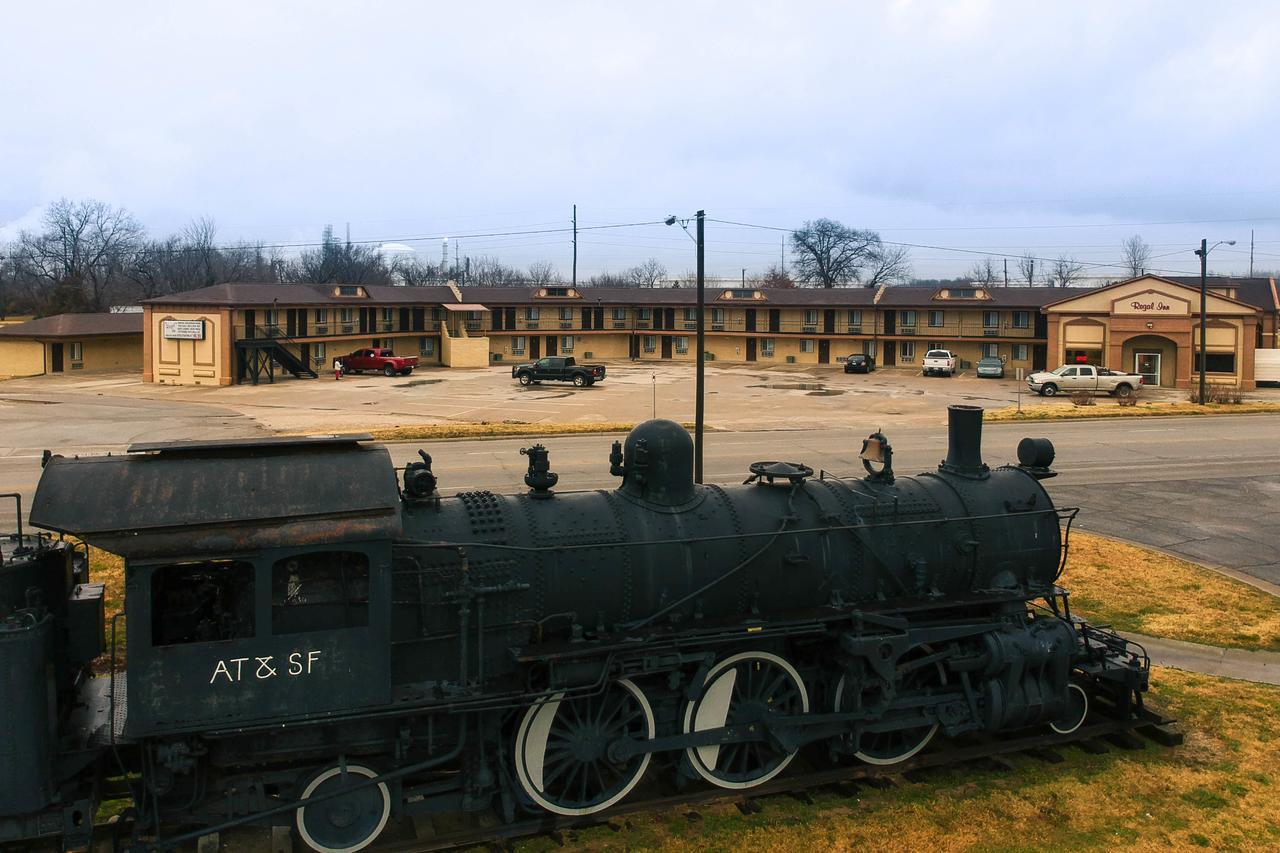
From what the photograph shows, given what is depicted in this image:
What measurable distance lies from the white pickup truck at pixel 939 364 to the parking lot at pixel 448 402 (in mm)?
651

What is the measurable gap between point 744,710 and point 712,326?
2670 inches

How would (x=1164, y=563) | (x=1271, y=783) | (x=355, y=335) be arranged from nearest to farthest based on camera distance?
(x=1271, y=783) < (x=1164, y=563) < (x=355, y=335)

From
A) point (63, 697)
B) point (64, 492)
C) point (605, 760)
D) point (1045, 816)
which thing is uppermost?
point (64, 492)

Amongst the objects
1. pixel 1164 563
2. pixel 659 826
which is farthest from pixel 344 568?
pixel 1164 563

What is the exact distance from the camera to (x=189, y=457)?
7.46 m

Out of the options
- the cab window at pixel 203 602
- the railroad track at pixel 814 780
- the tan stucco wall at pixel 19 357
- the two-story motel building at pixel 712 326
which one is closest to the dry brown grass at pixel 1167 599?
the railroad track at pixel 814 780

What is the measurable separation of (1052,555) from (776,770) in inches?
158

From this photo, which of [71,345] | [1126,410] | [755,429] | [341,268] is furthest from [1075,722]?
[341,268]

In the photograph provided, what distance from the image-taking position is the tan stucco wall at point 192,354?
5322 cm

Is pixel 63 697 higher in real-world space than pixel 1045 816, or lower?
higher

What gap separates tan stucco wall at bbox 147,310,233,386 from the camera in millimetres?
53219

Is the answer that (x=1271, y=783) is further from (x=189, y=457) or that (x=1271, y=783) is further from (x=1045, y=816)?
(x=189, y=457)

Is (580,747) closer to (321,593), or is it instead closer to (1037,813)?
(321,593)

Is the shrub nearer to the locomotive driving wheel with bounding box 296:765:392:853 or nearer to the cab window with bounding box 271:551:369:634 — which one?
the locomotive driving wheel with bounding box 296:765:392:853
